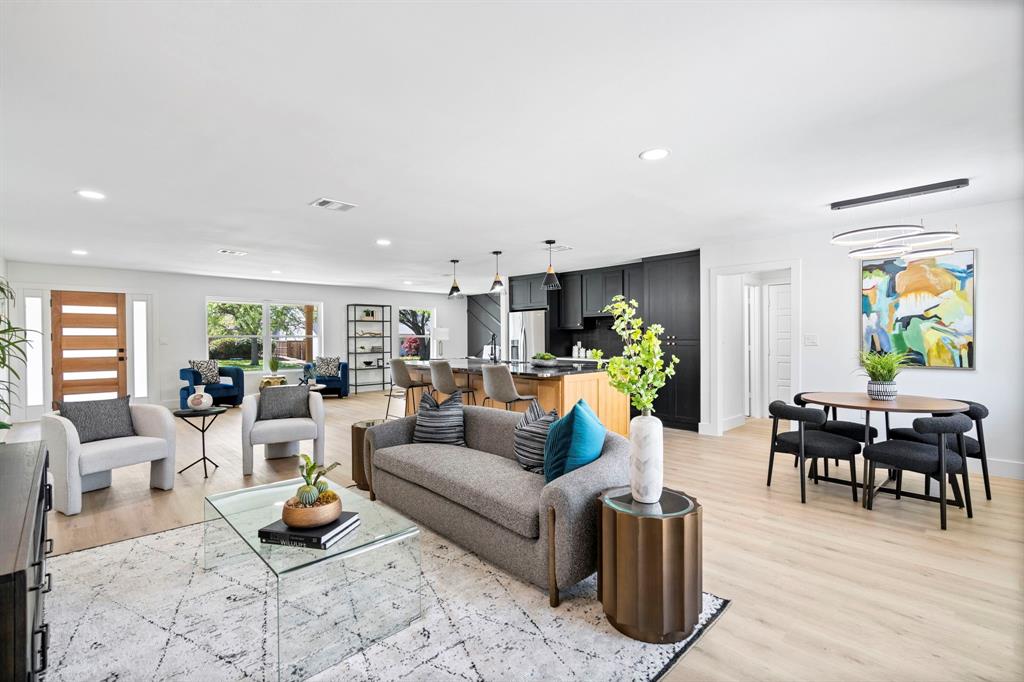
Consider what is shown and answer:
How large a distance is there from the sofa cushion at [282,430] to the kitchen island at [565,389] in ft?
5.93

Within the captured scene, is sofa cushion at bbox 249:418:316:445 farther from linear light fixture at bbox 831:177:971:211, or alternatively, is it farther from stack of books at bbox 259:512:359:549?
linear light fixture at bbox 831:177:971:211

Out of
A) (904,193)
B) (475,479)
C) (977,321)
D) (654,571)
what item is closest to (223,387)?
(475,479)

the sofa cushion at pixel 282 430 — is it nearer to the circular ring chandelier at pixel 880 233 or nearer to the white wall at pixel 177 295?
the circular ring chandelier at pixel 880 233

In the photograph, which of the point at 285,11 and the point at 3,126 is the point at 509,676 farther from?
the point at 3,126

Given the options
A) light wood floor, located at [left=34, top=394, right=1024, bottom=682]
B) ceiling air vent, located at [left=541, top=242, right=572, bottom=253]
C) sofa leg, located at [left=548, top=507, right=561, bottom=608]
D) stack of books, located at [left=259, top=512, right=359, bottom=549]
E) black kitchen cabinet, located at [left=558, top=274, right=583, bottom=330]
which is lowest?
light wood floor, located at [left=34, top=394, right=1024, bottom=682]

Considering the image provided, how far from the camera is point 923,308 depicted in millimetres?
4688

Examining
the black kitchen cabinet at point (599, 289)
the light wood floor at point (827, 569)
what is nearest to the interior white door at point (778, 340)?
the black kitchen cabinet at point (599, 289)

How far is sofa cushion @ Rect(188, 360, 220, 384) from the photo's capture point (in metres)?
8.35

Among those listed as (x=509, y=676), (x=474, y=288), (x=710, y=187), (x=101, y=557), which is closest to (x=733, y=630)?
(x=509, y=676)

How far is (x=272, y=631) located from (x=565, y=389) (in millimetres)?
3494

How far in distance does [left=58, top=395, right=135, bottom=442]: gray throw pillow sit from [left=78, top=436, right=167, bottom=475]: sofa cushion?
0.08 metres

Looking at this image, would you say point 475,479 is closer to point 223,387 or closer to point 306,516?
point 306,516

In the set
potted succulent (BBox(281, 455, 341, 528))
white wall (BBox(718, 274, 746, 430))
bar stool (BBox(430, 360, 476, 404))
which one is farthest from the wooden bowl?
white wall (BBox(718, 274, 746, 430))

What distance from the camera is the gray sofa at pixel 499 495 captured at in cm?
230
